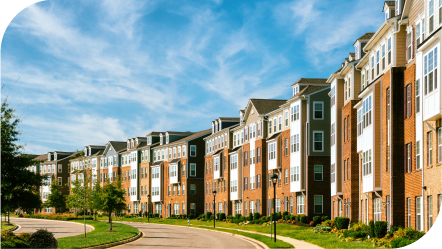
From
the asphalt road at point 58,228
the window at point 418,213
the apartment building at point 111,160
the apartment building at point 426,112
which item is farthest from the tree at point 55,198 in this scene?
the window at point 418,213

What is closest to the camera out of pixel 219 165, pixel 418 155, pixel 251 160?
pixel 418 155

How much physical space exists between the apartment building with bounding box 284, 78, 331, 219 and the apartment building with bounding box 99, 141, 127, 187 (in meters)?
60.4

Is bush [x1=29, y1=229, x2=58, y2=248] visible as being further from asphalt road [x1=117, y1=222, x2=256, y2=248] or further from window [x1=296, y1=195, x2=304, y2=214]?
window [x1=296, y1=195, x2=304, y2=214]

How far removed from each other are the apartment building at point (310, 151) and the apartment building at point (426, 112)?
2200 centimetres

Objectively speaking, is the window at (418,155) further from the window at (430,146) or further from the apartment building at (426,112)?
the window at (430,146)

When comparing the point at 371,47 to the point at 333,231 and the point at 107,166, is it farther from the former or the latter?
the point at 107,166

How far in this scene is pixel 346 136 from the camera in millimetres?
42219

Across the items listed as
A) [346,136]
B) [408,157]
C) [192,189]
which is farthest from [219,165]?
[408,157]

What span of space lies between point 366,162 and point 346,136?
6639mm

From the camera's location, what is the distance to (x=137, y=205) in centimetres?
9919

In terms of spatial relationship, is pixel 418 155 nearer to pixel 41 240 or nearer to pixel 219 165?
pixel 41 240

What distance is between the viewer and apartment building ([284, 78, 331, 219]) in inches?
2007

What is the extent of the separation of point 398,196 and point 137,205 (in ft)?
245

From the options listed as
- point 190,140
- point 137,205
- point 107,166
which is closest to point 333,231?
point 190,140
